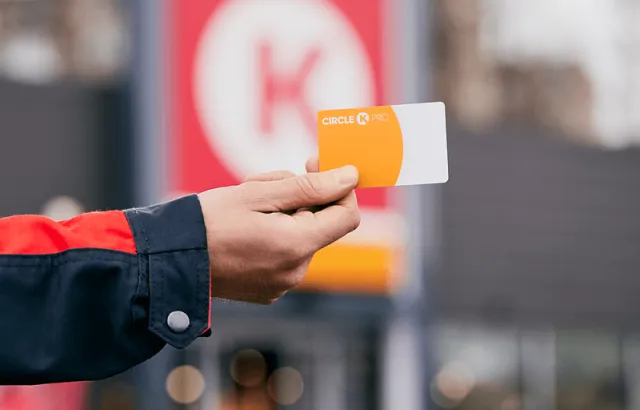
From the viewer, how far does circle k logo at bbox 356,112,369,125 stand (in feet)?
6.85

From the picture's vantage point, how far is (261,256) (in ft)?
6.31

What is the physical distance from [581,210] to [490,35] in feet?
18.9

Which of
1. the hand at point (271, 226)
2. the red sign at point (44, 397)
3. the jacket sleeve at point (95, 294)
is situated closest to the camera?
the jacket sleeve at point (95, 294)

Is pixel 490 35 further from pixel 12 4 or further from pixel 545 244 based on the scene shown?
pixel 12 4

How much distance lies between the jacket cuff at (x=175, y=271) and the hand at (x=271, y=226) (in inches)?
2.3

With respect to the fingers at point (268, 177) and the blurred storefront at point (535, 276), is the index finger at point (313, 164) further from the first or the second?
the blurred storefront at point (535, 276)

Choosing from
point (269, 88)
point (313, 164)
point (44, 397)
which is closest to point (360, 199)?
point (269, 88)

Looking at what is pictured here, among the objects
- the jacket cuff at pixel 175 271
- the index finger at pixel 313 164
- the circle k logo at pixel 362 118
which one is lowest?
the jacket cuff at pixel 175 271

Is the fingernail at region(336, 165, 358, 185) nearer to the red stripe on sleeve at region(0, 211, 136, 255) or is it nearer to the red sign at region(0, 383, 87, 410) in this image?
the red stripe on sleeve at region(0, 211, 136, 255)

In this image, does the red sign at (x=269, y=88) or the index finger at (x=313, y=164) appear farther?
the red sign at (x=269, y=88)

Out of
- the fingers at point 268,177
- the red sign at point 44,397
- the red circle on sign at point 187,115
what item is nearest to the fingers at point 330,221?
the fingers at point 268,177

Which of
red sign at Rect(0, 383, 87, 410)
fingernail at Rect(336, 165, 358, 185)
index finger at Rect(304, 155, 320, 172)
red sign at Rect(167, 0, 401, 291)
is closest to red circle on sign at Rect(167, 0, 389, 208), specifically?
red sign at Rect(167, 0, 401, 291)

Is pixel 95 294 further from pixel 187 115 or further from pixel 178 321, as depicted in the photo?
pixel 187 115

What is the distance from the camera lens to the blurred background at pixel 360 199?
9766mm
